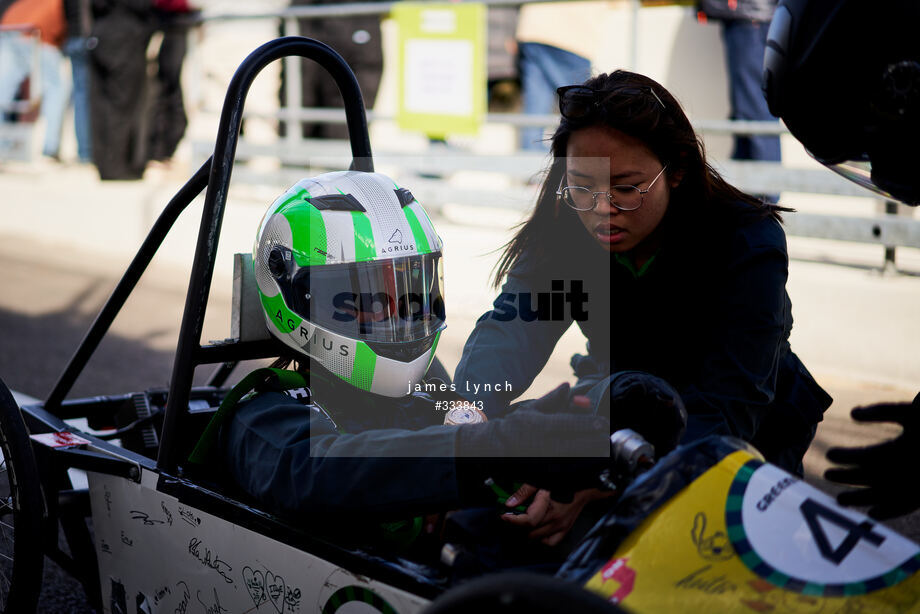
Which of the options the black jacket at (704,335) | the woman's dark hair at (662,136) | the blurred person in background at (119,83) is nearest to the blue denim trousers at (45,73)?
the blurred person in background at (119,83)

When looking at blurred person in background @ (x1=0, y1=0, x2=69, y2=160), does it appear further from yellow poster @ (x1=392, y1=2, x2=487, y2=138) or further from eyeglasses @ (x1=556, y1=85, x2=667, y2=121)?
eyeglasses @ (x1=556, y1=85, x2=667, y2=121)

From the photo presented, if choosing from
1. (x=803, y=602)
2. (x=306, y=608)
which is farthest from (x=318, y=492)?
(x=803, y=602)

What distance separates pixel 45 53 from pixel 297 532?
1025 cm

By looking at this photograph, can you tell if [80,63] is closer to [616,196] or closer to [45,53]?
[45,53]

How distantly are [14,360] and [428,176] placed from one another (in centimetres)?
352

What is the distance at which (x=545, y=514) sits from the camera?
6.25 feet

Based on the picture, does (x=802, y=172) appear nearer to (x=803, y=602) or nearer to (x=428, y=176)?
(x=428, y=176)

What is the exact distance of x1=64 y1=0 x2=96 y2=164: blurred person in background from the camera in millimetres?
9469

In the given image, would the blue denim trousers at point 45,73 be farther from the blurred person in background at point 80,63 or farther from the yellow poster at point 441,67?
the yellow poster at point 441,67

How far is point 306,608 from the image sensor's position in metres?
1.86

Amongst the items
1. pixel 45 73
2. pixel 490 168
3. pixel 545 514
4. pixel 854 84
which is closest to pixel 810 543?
pixel 545 514

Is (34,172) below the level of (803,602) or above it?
below

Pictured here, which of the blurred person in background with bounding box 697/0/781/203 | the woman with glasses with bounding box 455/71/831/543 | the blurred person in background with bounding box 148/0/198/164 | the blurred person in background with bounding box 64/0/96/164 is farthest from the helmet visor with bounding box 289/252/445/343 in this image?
the blurred person in background with bounding box 64/0/96/164

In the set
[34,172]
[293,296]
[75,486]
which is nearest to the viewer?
[293,296]
